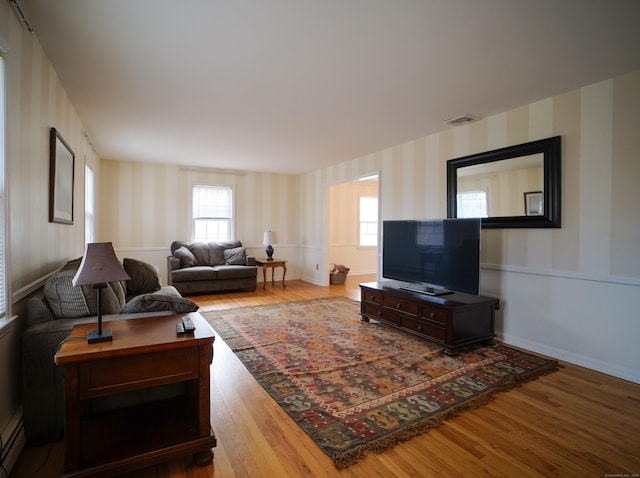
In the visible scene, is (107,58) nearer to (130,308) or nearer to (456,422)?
(130,308)

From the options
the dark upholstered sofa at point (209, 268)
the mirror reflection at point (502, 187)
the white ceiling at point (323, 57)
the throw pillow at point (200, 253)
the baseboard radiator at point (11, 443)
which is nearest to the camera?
the baseboard radiator at point (11, 443)

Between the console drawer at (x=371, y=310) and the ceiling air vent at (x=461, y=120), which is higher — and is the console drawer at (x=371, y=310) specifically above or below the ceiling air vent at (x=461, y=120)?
below

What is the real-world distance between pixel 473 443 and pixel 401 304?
178 centimetres

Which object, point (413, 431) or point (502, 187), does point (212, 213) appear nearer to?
point (502, 187)

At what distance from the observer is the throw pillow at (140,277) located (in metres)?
3.62

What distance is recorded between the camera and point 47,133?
2482 millimetres

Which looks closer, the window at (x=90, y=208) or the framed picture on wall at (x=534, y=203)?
the framed picture on wall at (x=534, y=203)

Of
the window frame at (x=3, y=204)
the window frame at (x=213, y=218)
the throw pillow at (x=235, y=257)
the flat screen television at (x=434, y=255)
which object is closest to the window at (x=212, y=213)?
the window frame at (x=213, y=218)

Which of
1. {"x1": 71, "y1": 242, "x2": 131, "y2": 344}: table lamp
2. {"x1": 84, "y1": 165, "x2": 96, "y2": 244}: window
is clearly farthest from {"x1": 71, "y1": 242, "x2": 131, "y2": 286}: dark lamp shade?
{"x1": 84, "y1": 165, "x2": 96, "y2": 244}: window

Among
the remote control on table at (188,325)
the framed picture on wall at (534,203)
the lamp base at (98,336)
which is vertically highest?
the framed picture on wall at (534,203)

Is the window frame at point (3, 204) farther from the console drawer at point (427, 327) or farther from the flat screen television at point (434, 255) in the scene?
the flat screen television at point (434, 255)

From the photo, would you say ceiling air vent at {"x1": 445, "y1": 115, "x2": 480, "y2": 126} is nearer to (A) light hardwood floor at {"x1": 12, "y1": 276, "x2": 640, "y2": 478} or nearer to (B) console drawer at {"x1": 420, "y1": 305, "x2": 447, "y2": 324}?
(B) console drawer at {"x1": 420, "y1": 305, "x2": 447, "y2": 324}

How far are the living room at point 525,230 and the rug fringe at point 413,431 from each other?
83cm

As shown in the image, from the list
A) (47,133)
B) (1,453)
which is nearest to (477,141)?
(47,133)
